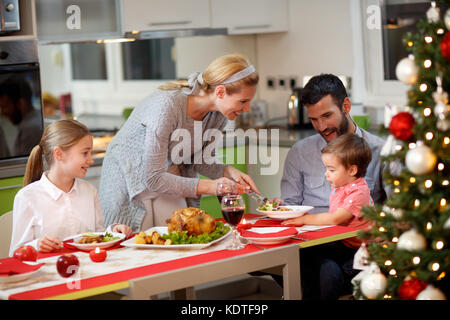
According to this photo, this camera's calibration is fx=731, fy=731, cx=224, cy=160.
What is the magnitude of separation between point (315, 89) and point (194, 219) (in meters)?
0.95

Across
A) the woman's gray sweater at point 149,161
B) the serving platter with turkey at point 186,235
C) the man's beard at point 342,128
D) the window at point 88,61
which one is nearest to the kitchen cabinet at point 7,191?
the woman's gray sweater at point 149,161

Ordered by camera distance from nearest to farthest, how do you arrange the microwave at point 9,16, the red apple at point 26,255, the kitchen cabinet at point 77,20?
the red apple at point 26,255, the microwave at point 9,16, the kitchen cabinet at point 77,20

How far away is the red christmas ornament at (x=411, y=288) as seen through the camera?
200 cm

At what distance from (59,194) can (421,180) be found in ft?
4.55

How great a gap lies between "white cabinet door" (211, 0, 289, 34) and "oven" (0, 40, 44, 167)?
133cm

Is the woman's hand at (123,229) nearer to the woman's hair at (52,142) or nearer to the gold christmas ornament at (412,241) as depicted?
the woman's hair at (52,142)

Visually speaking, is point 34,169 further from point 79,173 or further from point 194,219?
point 194,219

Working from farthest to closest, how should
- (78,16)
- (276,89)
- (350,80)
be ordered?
(276,89) < (350,80) < (78,16)

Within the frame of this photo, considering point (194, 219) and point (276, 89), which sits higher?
point (276, 89)

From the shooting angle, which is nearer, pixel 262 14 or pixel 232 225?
pixel 232 225

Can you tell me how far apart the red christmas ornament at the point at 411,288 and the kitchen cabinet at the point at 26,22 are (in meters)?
2.44

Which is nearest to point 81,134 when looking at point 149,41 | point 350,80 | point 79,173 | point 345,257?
point 79,173

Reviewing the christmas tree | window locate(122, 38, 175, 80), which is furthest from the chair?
window locate(122, 38, 175, 80)

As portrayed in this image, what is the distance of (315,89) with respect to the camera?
10.1 feet
